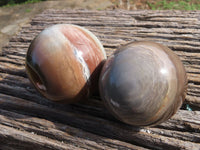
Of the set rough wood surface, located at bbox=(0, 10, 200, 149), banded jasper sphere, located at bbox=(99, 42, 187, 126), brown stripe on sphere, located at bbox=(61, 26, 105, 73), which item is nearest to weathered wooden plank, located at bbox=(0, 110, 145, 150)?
rough wood surface, located at bbox=(0, 10, 200, 149)

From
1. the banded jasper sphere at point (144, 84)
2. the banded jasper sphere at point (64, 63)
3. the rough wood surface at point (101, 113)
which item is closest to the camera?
the banded jasper sphere at point (144, 84)

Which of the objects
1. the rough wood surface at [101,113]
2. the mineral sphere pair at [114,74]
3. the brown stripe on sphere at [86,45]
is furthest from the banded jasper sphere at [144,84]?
the rough wood surface at [101,113]

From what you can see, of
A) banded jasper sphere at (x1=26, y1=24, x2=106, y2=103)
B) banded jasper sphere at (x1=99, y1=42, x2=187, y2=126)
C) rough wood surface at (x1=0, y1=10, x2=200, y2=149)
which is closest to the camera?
banded jasper sphere at (x1=99, y1=42, x2=187, y2=126)

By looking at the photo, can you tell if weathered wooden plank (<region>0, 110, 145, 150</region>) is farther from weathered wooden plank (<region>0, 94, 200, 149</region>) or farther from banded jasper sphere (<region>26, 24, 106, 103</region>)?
banded jasper sphere (<region>26, 24, 106, 103</region>)

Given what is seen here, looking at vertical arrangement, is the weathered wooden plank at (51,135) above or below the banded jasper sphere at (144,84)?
below

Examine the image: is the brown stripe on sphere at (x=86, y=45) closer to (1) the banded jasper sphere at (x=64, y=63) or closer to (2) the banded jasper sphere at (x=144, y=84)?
(1) the banded jasper sphere at (x=64, y=63)

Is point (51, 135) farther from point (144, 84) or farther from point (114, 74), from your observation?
point (144, 84)
